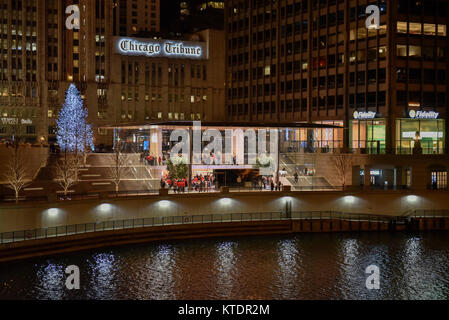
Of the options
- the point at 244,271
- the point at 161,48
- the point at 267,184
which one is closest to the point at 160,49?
the point at 161,48

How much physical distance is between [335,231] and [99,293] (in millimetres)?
26436

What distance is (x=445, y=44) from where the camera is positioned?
7681 cm

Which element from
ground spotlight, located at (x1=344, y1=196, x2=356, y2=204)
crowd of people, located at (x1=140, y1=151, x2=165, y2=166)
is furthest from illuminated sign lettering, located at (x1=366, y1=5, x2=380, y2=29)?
crowd of people, located at (x1=140, y1=151, x2=165, y2=166)

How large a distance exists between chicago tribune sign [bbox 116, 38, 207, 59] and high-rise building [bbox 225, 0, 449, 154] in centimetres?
2320

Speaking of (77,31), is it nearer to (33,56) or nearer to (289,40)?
(33,56)

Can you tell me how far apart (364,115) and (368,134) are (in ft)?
9.01

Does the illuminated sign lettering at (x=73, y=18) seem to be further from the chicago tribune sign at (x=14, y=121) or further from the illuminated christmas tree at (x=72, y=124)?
the illuminated christmas tree at (x=72, y=124)

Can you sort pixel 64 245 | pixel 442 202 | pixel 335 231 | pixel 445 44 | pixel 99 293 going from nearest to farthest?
pixel 99 293 < pixel 64 245 < pixel 335 231 < pixel 442 202 < pixel 445 44

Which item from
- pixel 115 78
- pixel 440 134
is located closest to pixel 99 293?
pixel 440 134

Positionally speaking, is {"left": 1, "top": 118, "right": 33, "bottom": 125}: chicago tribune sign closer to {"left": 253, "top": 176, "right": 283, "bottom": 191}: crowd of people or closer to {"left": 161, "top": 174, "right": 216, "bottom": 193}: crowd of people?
{"left": 161, "top": 174, "right": 216, "bottom": 193}: crowd of people

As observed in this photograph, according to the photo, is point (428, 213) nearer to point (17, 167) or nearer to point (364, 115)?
point (364, 115)

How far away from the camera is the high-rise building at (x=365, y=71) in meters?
75.4

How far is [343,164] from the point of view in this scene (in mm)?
65438

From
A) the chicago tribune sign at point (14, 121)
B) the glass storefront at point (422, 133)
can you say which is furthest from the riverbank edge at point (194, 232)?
the chicago tribune sign at point (14, 121)
